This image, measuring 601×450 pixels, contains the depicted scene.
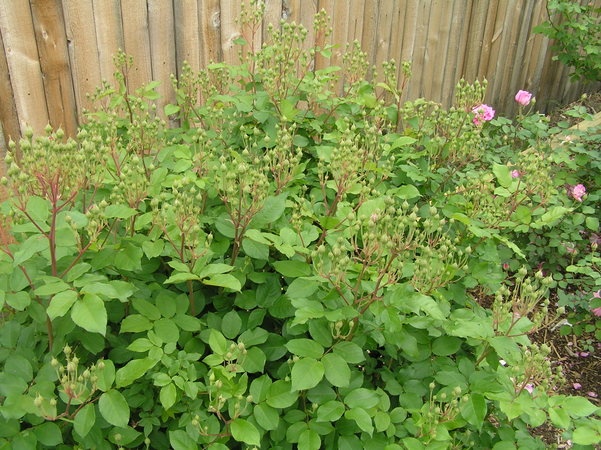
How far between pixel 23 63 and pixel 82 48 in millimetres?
285

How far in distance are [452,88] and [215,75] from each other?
3071 millimetres

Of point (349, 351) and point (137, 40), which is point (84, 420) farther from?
point (137, 40)

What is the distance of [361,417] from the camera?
1544 millimetres

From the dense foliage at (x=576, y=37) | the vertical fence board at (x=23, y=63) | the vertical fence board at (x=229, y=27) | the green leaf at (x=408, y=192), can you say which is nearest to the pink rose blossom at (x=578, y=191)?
the green leaf at (x=408, y=192)

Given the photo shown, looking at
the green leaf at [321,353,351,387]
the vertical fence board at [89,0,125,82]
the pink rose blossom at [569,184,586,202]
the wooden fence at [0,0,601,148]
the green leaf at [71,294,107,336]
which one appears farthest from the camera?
the pink rose blossom at [569,184,586,202]

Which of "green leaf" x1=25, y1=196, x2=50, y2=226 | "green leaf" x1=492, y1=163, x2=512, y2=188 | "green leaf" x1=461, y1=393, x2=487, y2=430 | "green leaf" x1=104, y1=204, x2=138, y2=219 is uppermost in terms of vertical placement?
"green leaf" x1=25, y1=196, x2=50, y2=226

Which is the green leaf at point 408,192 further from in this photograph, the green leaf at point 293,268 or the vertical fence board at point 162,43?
the vertical fence board at point 162,43

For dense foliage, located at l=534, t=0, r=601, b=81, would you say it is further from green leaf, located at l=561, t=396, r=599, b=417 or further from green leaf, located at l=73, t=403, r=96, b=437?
green leaf, located at l=73, t=403, r=96, b=437

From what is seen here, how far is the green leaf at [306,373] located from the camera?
149cm

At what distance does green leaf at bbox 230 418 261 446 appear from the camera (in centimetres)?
146

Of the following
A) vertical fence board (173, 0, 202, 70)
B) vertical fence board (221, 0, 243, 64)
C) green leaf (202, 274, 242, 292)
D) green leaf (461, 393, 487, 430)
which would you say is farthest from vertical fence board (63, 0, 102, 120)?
green leaf (461, 393, 487, 430)

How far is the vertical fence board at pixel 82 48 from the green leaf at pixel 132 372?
63.1 inches

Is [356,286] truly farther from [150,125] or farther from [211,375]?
[150,125]

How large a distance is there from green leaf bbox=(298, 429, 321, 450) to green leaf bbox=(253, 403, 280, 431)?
3.0 inches
